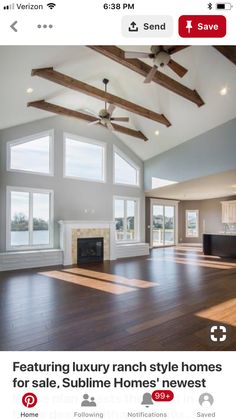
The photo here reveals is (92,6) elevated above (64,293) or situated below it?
above

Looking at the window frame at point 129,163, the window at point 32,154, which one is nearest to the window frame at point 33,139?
the window at point 32,154

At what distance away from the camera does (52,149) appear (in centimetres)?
672

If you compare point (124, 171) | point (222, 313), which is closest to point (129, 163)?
point (124, 171)

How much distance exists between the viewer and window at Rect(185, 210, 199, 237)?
11.4 m

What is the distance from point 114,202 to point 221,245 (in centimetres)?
393

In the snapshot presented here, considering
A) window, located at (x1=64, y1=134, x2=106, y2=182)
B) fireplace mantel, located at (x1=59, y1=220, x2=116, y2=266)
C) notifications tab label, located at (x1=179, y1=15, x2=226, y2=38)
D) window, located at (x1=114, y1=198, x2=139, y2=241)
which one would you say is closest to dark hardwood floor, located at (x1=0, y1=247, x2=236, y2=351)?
fireplace mantel, located at (x1=59, y1=220, x2=116, y2=266)

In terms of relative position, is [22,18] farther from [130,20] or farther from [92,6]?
[130,20]

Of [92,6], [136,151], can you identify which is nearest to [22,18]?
[92,6]

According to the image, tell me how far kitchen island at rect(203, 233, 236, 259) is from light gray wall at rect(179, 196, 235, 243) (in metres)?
2.91

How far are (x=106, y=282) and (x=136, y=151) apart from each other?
536 cm

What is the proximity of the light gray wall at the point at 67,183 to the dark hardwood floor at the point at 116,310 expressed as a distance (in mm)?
2178
